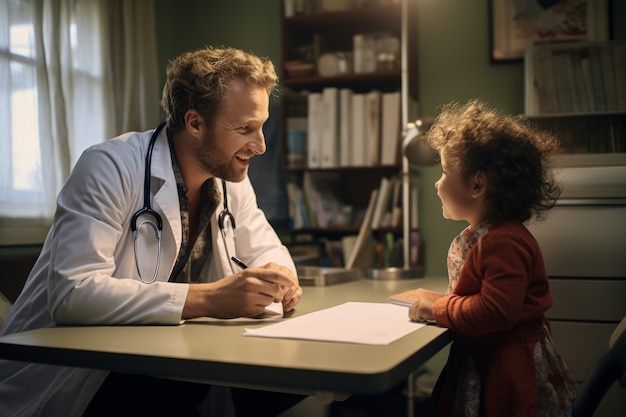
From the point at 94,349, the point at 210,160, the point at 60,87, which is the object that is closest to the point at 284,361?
the point at 94,349

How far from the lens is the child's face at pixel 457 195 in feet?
3.66

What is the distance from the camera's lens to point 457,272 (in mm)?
1162

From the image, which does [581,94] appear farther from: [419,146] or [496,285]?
[496,285]

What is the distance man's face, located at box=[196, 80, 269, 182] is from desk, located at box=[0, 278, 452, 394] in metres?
0.56

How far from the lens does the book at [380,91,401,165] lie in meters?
2.76

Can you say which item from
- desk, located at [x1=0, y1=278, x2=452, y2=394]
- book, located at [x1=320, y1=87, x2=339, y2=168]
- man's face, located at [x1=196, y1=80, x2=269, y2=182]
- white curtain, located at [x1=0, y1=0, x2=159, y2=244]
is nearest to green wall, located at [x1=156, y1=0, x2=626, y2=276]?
book, located at [x1=320, y1=87, x2=339, y2=168]

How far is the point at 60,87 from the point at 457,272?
6.51 feet

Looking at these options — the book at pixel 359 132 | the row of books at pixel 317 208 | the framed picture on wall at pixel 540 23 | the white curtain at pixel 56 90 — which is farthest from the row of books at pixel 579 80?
the white curtain at pixel 56 90

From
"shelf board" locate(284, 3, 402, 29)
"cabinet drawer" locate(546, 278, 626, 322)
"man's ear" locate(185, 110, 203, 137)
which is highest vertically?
"shelf board" locate(284, 3, 402, 29)

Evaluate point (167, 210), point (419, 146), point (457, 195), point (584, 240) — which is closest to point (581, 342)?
point (584, 240)

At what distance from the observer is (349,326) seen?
1024mm

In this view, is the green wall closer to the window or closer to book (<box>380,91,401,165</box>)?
book (<box>380,91,401,165</box>)

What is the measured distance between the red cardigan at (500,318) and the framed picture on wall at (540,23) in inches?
77.4

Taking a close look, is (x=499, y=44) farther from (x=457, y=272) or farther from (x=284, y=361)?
(x=284, y=361)
